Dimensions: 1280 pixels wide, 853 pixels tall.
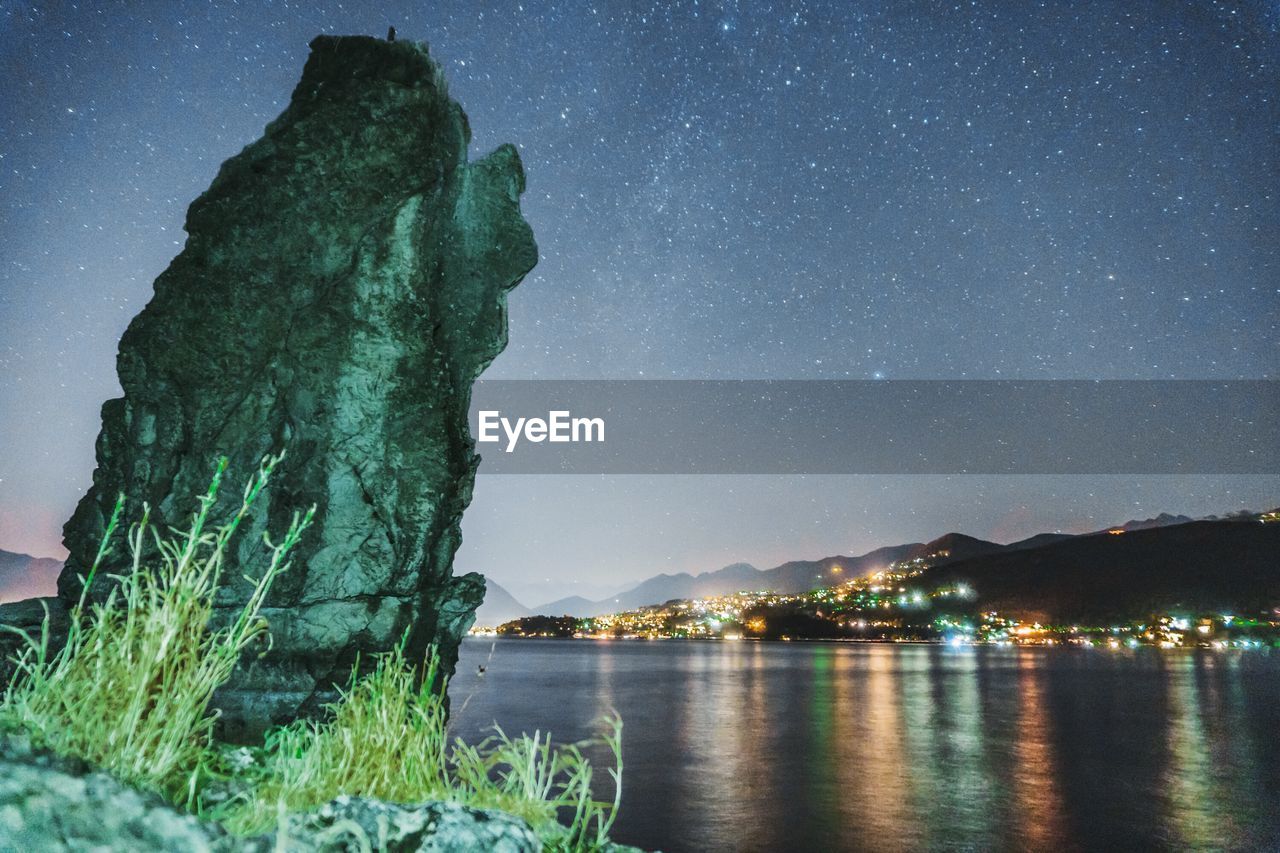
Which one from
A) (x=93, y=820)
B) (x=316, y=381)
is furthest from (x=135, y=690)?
(x=316, y=381)

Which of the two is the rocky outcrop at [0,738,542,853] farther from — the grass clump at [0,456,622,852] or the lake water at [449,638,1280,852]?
the lake water at [449,638,1280,852]

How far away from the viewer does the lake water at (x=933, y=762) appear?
1908 centimetres

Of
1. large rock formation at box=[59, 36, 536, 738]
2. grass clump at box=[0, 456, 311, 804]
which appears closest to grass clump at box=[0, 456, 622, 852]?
grass clump at box=[0, 456, 311, 804]

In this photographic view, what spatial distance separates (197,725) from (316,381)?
9893 mm

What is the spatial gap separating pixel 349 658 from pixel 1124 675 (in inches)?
3529

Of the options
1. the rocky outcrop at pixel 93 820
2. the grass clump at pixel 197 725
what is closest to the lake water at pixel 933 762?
the grass clump at pixel 197 725

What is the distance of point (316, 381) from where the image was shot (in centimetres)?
1198

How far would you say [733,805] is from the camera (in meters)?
21.9

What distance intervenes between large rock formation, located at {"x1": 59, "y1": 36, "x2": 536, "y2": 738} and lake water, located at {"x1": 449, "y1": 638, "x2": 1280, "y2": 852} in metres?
4.48

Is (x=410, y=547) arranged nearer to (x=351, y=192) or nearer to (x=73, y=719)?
(x=351, y=192)

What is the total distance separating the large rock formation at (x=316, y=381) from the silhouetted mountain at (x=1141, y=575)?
7045 inches

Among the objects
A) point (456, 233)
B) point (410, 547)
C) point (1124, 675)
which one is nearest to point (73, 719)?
point (410, 547)

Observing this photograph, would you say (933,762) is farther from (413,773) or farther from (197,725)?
(197,725)

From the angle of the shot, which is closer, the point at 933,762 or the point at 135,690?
the point at 135,690
